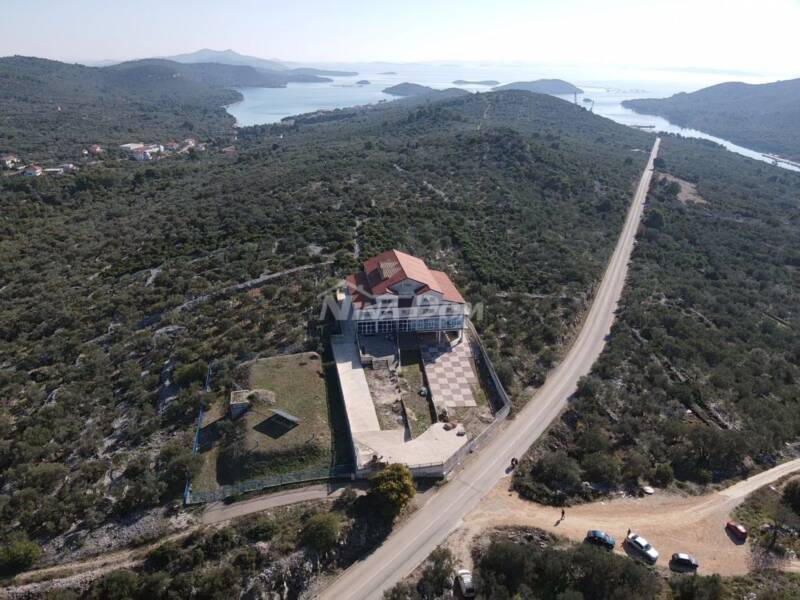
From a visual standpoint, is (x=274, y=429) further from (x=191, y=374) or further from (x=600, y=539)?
(x=600, y=539)

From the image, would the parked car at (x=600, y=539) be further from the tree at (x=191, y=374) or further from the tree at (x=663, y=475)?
the tree at (x=191, y=374)

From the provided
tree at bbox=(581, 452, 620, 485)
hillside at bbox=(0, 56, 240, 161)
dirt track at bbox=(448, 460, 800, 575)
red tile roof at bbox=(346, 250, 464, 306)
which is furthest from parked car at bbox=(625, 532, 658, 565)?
hillside at bbox=(0, 56, 240, 161)

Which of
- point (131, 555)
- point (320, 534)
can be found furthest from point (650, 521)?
point (131, 555)

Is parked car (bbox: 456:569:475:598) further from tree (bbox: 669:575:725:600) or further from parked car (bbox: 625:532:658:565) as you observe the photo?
tree (bbox: 669:575:725:600)

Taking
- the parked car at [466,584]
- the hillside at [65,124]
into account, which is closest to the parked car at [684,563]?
the parked car at [466,584]

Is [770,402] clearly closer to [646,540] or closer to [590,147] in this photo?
[646,540]

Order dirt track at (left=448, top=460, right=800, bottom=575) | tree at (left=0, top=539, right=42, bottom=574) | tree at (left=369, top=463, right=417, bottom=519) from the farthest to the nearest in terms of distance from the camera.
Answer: tree at (left=369, top=463, right=417, bottom=519) → dirt track at (left=448, top=460, right=800, bottom=575) → tree at (left=0, top=539, right=42, bottom=574)
